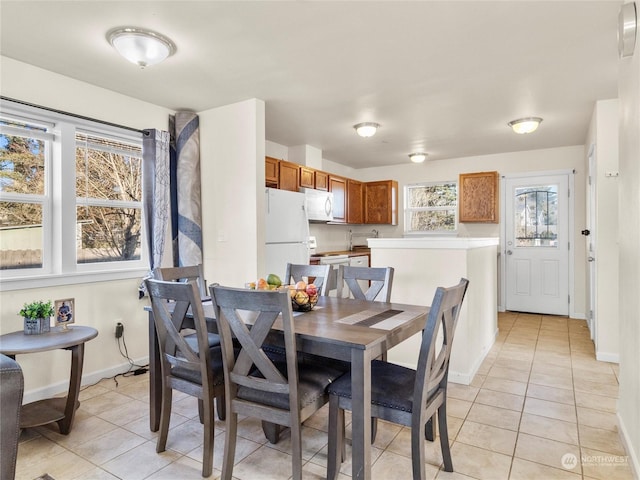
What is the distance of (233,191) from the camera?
359 centimetres

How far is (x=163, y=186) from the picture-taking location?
344cm

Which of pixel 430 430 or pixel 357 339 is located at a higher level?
pixel 357 339

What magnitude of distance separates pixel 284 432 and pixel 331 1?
242cm

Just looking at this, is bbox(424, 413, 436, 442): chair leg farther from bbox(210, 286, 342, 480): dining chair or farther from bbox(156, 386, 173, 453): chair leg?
bbox(156, 386, 173, 453): chair leg

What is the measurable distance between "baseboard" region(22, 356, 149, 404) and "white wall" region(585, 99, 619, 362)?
4.23 meters

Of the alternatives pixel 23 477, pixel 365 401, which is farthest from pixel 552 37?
pixel 23 477

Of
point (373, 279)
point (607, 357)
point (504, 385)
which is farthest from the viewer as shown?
point (607, 357)

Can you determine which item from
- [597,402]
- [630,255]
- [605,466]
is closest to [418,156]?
[597,402]

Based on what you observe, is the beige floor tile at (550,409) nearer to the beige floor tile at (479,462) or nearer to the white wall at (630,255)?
the white wall at (630,255)

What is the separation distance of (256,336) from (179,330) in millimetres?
550

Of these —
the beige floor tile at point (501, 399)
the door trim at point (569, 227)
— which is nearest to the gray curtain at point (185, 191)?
the beige floor tile at point (501, 399)

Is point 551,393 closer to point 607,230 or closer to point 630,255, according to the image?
point 630,255

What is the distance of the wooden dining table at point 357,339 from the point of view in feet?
5.13

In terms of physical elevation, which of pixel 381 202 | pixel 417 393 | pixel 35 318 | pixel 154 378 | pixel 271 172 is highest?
pixel 271 172
